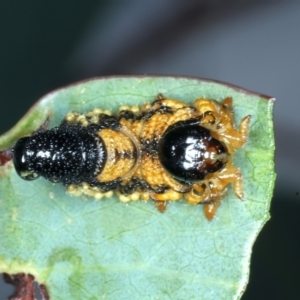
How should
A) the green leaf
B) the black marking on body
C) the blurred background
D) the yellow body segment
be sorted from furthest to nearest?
the blurred background < the black marking on body < the yellow body segment < the green leaf

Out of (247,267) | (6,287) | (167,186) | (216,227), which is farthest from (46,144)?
(6,287)

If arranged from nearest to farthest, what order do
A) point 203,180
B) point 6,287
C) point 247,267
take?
point 247,267 < point 203,180 < point 6,287

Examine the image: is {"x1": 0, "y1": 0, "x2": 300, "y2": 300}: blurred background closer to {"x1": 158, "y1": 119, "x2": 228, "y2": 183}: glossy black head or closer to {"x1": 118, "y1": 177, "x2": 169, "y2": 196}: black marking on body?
{"x1": 118, "y1": 177, "x2": 169, "y2": 196}: black marking on body

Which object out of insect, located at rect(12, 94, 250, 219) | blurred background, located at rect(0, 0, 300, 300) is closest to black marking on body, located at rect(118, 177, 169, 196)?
insect, located at rect(12, 94, 250, 219)

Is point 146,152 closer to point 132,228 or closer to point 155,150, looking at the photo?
point 155,150

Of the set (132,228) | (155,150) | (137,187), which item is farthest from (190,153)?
(132,228)

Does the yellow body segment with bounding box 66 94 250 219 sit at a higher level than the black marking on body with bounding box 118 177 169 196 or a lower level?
higher

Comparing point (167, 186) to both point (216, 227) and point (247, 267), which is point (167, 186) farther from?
point (247, 267)
